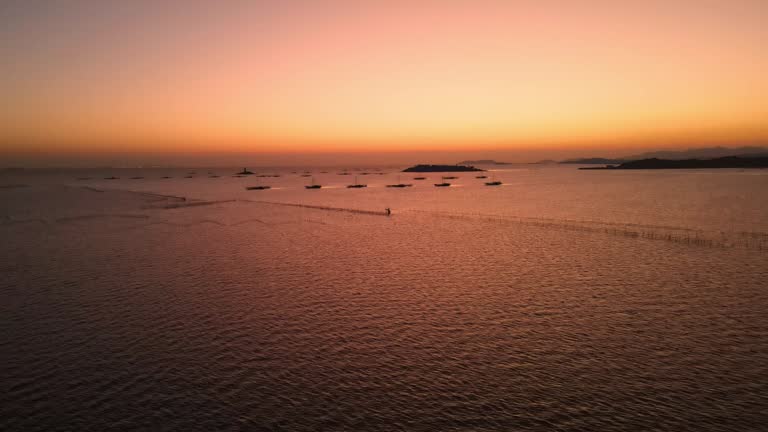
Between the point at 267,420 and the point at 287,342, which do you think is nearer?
the point at 267,420

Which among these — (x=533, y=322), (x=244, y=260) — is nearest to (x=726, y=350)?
(x=533, y=322)

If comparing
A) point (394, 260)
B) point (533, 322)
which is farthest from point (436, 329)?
point (394, 260)

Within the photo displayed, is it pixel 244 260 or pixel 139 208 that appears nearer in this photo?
pixel 244 260

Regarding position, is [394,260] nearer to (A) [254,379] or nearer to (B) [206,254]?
(B) [206,254]

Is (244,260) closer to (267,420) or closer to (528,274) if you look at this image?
(528,274)

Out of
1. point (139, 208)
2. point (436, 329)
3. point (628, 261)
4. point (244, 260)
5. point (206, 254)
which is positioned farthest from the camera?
point (139, 208)

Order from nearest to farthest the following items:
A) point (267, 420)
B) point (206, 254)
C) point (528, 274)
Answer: point (267, 420) < point (528, 274) < point (206, 254)
